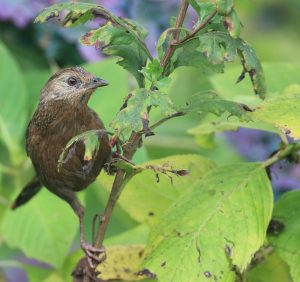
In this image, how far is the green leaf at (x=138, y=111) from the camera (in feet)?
5.01

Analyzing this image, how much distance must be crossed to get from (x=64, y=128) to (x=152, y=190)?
0.89 feet

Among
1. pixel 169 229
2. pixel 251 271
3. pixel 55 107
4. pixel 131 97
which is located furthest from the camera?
pixel 55 107

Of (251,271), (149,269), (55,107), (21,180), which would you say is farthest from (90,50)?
(149,269)

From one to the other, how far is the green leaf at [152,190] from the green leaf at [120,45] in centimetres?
43

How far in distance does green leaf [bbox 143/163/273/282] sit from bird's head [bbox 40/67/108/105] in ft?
1.38

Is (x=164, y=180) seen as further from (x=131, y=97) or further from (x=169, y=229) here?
(x=131, y=97)

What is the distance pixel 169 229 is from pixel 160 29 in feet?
5.97

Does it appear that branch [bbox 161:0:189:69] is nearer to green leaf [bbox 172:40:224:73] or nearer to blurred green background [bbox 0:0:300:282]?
green leaf [bbox 172:40:224:73]

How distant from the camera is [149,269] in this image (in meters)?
1.82

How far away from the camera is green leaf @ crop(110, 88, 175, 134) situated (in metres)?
→ 1.53

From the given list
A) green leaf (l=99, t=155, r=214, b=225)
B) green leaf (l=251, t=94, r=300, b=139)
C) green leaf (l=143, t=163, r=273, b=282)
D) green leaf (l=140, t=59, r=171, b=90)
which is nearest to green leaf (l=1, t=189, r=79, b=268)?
green leaf (l=99, t=155, r=214, b=225)

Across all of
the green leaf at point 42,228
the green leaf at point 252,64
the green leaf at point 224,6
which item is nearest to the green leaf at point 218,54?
the green leaf at point 252,64

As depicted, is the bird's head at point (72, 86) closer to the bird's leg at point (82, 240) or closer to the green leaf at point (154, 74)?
the bird's leg at point (82, 240)

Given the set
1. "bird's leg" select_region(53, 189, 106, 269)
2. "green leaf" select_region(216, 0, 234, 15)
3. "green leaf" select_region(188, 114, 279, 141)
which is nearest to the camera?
"green leaf" select_region(216, 0, 234, 15)
